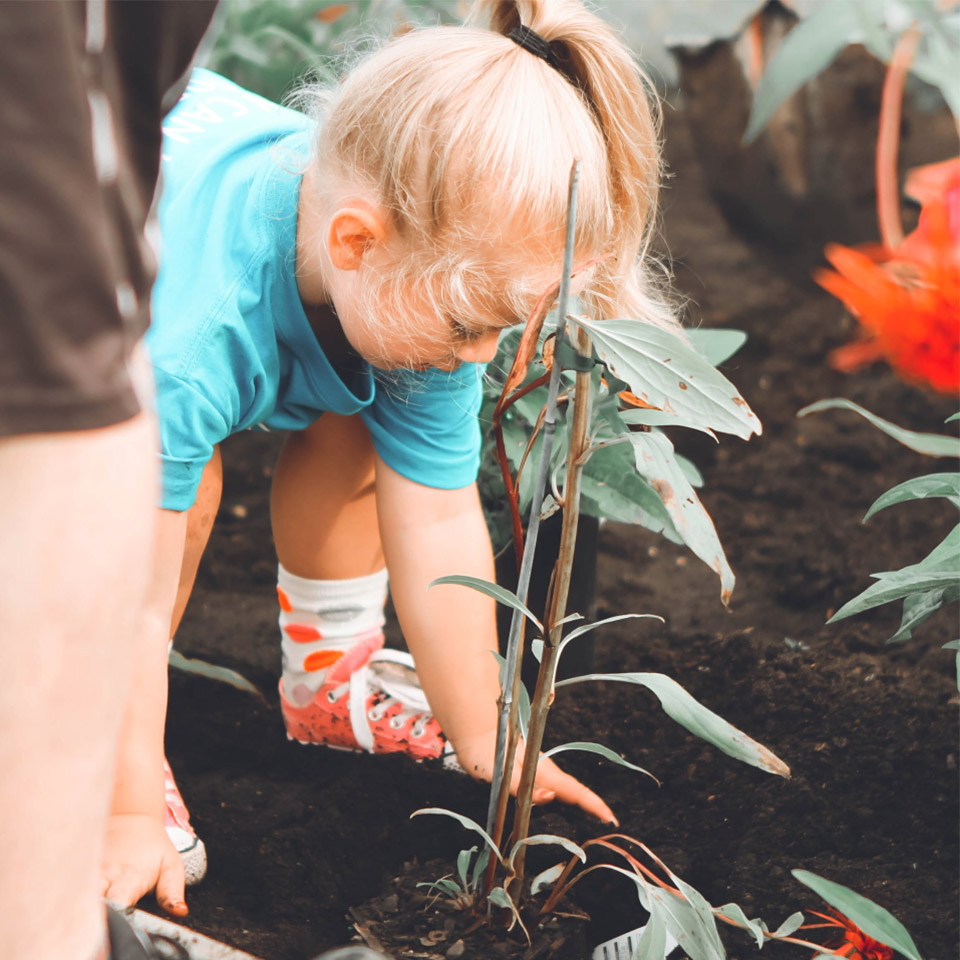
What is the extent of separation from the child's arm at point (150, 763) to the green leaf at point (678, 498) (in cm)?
44

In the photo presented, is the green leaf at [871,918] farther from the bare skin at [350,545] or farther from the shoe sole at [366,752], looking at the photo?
the shoe sole at [366,752]

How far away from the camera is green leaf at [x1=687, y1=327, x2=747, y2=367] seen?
111cm

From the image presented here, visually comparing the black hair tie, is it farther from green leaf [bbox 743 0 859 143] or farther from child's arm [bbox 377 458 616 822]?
child's arm [bbox 377 458 616 822]

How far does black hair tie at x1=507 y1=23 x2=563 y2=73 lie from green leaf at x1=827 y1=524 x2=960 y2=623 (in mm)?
494

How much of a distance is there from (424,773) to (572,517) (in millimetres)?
524

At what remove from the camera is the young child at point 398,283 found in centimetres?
87

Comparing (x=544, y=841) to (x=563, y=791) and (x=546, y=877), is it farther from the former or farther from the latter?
(x=563, y=791)

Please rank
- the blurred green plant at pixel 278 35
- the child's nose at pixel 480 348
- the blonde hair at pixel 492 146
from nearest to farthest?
the blonde hair at pixel 492 146
the child's nose at pixel 480 348
the blurred green plant at pixel 278 35

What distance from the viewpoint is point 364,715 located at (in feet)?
4.15

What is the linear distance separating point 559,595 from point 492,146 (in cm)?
36

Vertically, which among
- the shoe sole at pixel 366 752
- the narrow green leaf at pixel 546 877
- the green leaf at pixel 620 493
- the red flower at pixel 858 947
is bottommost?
the shoe sole at pixel 366 752

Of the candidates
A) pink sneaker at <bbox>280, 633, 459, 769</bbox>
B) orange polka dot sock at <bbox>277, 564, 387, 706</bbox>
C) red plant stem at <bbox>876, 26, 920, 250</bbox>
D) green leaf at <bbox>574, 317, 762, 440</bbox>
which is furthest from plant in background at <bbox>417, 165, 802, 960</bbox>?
orange polka dot sock at <bbox>277, 564, 387, 706</bbox>

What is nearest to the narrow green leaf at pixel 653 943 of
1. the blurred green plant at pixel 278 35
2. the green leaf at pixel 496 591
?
the green leaf at pixel 496 591

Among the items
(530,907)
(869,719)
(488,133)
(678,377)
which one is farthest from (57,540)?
(869,719)
